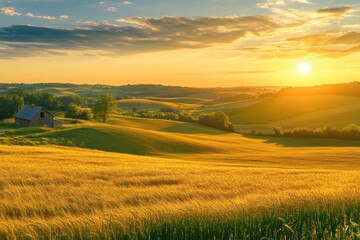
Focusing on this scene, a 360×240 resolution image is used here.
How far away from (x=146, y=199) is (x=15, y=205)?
11.7 feet

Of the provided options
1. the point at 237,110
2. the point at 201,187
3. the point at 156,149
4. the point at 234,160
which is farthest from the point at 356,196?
the point at 237,110

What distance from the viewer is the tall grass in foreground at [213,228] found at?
7941 millimetres

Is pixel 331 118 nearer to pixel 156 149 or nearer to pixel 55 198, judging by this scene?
pixel 156 149

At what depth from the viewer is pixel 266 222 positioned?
9.29 meters

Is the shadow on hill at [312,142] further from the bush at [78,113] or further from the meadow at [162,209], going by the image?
the meadow at [162,209]

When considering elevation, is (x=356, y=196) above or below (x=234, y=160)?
above

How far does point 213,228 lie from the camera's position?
8562 mm

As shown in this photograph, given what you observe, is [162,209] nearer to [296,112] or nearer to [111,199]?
[111,199]

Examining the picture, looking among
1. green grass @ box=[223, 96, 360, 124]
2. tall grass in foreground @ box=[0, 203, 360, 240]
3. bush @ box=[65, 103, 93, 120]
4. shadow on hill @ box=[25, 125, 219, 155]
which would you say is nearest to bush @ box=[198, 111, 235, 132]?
green grass @ box=[223, 96, 360, 124]

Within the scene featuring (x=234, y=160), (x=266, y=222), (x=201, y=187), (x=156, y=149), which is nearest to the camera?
(x=266, y=222)

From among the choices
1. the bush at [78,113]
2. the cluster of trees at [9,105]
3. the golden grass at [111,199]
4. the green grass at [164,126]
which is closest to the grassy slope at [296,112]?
the green grass at [164,126]

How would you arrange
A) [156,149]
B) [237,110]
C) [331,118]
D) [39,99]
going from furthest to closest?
[237,110], [39,99], [331,118], [156,149]

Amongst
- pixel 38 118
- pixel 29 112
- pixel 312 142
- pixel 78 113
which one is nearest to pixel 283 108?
pixel 312 142

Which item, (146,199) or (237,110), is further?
(237,110)
